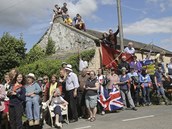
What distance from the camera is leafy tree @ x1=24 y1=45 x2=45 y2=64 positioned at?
29903 millimetres

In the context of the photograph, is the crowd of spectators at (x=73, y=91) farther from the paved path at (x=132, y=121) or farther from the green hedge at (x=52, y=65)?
the green hedge at (x=52, y=65)

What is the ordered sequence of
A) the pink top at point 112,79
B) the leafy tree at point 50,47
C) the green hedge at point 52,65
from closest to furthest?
the pink top at point 112,79 < the green hedge at point 52,65 < the leafy tree at point 50,47

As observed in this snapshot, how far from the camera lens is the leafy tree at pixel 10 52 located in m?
29.0

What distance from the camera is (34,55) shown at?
3027cm

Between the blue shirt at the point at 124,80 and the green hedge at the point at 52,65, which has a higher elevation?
the green hedge at the point at 52,65

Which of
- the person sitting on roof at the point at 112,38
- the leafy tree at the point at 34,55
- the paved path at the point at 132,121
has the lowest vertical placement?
the paved path at the point at 132,121

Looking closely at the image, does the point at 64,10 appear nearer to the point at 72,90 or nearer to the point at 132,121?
the point at 72,90

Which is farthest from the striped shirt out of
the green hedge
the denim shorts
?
the green hedge

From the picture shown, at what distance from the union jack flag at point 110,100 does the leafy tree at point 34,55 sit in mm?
17010

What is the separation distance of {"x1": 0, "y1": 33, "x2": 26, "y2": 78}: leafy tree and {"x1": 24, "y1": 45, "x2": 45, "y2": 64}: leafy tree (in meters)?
0.63

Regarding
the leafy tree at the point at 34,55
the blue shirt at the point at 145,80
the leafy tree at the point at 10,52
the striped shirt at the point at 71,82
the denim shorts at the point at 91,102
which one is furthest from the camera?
the leafy tree at the point at 34,55

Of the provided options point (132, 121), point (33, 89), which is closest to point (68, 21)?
point (33, 89)

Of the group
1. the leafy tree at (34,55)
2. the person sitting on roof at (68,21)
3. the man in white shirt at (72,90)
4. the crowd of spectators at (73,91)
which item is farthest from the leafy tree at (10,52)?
the man in white shirt at (72,90)

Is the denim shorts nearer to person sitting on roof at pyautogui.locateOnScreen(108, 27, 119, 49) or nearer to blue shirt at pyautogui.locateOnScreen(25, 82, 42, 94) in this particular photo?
blue shirt at pyautogui.locateOnScreen(25, 82, 42, 94)
